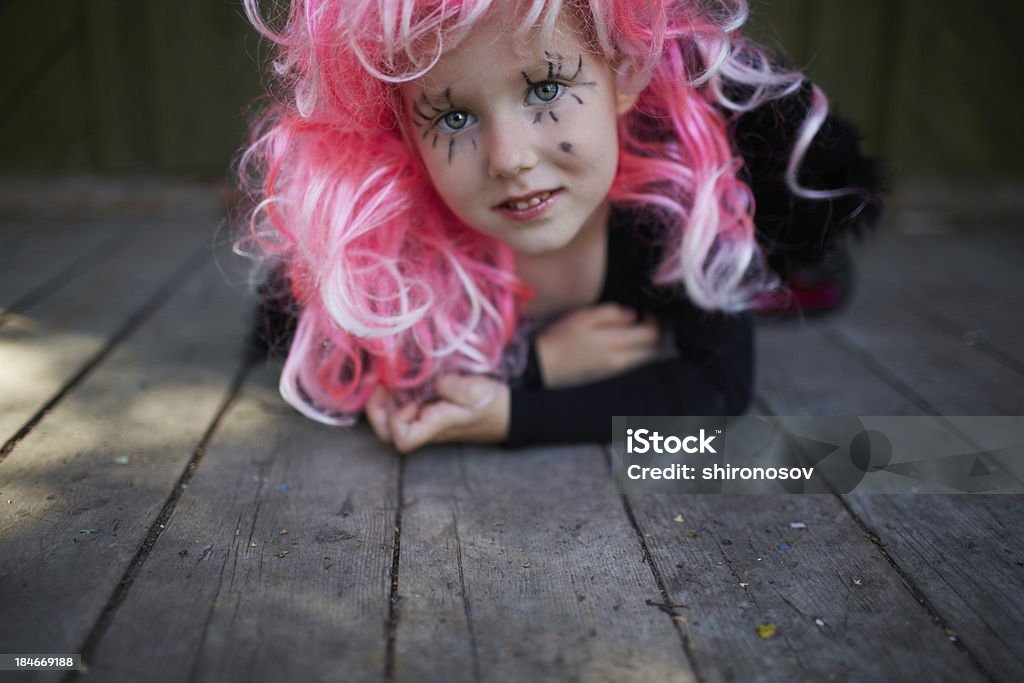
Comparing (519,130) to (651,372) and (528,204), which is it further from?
(651,372)

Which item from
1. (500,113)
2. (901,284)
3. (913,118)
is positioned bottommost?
(901,284)

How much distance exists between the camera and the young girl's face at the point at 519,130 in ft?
3.24

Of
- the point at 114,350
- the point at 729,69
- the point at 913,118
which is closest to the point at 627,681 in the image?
the point at 729,69

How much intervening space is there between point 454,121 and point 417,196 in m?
0.17

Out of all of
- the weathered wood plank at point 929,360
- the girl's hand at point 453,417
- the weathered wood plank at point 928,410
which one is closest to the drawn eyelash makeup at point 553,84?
the girl's hand at point 453,417

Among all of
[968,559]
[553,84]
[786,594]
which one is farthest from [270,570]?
[968,559]

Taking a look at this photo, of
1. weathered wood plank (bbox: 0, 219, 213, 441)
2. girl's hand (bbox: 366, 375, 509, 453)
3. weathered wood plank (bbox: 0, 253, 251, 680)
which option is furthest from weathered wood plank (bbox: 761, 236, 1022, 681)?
weathered wood plank (bbox: 0, 219, 213, 441)

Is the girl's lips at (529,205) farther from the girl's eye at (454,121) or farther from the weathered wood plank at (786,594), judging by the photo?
the weathered wood plank at (786,594)

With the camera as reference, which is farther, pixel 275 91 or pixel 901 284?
pixel 901 284

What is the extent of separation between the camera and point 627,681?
74 centimetres

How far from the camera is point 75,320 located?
168cm

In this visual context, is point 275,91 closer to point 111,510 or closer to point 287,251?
point 287,251

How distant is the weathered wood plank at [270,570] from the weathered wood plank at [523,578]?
4 cm

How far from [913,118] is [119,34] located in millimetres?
2378
